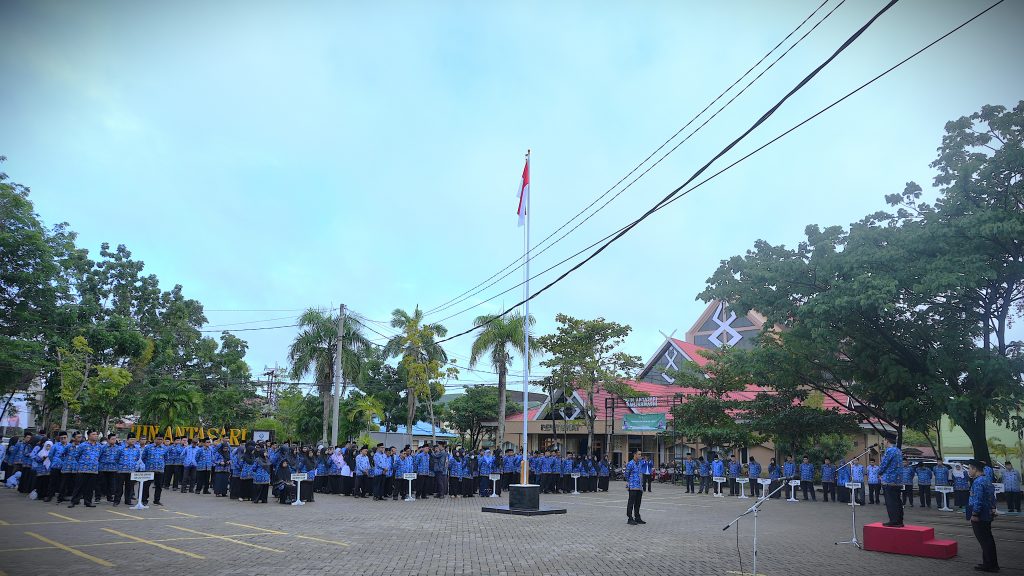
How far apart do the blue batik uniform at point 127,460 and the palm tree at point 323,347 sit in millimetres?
18276

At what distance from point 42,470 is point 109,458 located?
2693 mm

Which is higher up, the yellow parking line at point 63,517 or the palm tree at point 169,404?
the palm tree at point 169,404

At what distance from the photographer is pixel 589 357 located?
35.9 metres

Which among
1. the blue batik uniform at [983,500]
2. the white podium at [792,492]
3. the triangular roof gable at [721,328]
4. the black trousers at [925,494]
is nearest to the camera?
the blue batik uniform at [983,500]

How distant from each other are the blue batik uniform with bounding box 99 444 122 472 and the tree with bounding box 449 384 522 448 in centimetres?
3458

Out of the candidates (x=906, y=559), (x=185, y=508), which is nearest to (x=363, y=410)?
(x=185, y=508)

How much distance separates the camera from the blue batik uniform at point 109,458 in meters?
16.7

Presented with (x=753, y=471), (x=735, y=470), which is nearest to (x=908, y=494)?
(x=753, y=471)

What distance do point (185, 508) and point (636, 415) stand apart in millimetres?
25270

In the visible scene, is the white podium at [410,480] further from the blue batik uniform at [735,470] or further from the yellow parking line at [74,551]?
the blue batik uniform at [735,470]

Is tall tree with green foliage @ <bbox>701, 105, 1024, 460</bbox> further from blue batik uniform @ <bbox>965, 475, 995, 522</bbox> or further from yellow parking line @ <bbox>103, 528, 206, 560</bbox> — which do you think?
yellow parking line @ <bbox>103, 528, 206, 560</bbox>

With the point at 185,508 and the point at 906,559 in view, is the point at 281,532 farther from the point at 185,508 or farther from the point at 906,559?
the point at 906,559

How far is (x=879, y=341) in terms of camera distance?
21984 mm

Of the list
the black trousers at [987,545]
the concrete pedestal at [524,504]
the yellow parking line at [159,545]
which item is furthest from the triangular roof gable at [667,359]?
the yellow parking line at [159,545]
